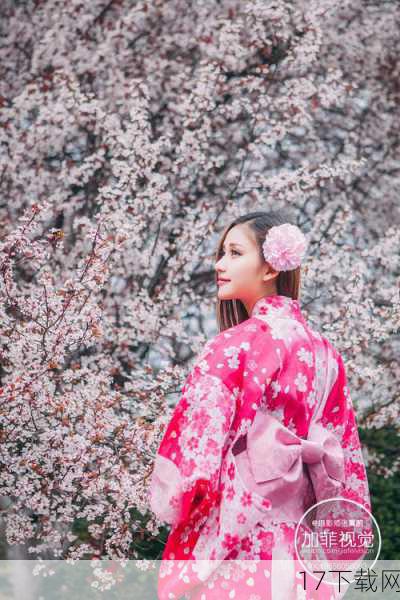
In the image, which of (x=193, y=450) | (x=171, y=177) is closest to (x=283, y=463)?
(x=193, y=450)

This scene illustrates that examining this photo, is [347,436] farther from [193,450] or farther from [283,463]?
[193,450]

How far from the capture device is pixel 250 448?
245cm

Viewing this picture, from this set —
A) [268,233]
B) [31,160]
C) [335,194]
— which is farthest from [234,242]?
[335,194]

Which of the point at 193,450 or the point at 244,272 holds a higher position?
the point at 244,272

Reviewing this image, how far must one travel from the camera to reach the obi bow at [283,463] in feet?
7.95

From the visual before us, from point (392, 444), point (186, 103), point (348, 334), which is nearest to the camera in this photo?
point (348, 334)

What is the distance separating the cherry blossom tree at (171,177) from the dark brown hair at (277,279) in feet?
2.91

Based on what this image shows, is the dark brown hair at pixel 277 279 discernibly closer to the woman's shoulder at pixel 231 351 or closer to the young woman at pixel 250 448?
the young woman at pixel 250 448

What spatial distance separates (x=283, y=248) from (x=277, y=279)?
0.49 feet

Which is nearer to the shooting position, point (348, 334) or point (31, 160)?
point (348, 334)

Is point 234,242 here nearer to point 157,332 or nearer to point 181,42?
point 157,332

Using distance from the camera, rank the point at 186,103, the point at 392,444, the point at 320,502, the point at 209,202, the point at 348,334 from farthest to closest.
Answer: the point at 392,444
the point at 209,202
the point at 186,103
the point at 348,334
the point at 320,502

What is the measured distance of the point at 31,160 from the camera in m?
5.12

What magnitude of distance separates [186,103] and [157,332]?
1.42 meters
